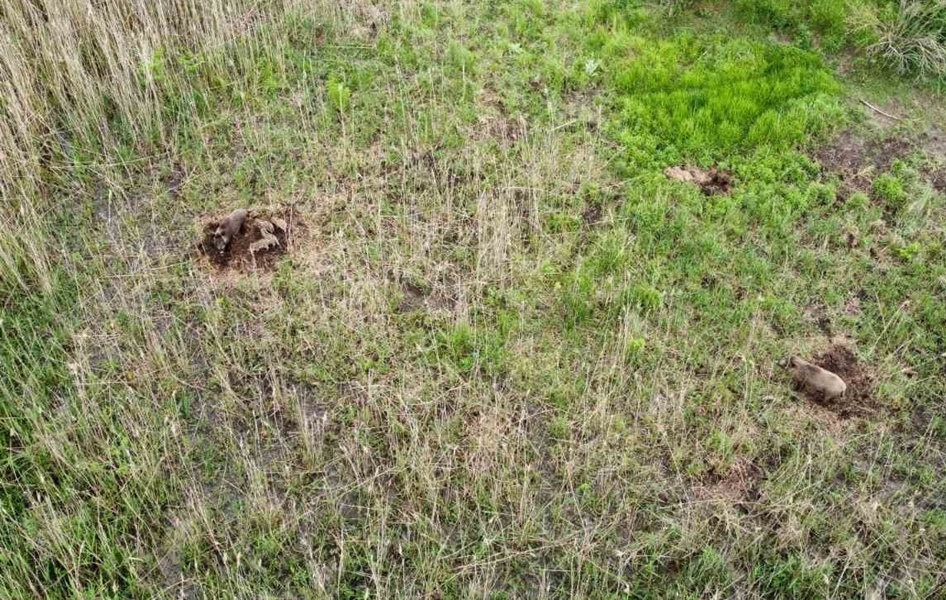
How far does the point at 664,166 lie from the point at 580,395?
2.44 meters

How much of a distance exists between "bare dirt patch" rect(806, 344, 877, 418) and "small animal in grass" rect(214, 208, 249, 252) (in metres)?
4.28

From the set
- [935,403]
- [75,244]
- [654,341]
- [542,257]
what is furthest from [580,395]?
[75,244]

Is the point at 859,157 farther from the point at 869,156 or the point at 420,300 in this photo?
the point at 420,300

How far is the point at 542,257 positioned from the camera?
5688 mm

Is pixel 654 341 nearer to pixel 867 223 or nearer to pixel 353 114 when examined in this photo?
pixel 867 223

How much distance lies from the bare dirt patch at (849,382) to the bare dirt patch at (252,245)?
3938 mm

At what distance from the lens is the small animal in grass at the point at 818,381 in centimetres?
482

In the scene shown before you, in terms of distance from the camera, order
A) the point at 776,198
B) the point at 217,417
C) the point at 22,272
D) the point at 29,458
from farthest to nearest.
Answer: the point at 776,198 → the point at 22,272 → the point at 217,417 → the point at 29,458

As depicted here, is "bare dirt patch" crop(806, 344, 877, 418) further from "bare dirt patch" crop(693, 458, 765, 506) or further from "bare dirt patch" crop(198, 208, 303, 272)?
"bare dirt patch" crop(198, 208, 303, 272)

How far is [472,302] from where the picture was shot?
5438 mm

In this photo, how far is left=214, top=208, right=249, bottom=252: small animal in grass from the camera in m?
5.72

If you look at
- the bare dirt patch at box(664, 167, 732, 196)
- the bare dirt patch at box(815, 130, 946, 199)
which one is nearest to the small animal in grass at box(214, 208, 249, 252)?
the bare dirt patch at box(664, 167, 732, 196)

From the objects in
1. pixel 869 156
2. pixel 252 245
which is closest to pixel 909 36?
pixel 869 156

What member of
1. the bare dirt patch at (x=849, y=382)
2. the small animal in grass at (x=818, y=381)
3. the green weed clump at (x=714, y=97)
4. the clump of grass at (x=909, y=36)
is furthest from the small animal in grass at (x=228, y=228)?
the clump of grass at (x=909, y=36)
